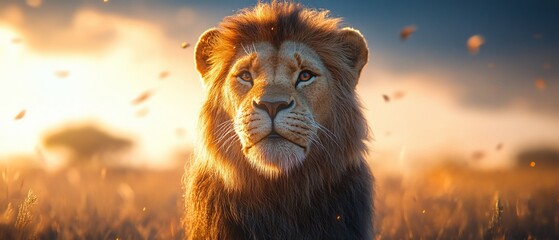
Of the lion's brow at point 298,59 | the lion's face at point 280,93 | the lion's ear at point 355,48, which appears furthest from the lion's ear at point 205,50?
the lion's ear at point 355,48

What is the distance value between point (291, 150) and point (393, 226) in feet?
8.66

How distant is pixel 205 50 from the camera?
438cm

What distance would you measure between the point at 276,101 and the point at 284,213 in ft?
2.69

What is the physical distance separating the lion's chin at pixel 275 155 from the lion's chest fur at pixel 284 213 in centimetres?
27

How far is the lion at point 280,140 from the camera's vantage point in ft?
11.6

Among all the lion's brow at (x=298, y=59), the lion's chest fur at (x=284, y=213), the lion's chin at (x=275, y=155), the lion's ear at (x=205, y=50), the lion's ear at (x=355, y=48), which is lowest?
the lion's chest fur at (x=284, y=213)

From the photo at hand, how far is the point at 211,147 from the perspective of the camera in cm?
399

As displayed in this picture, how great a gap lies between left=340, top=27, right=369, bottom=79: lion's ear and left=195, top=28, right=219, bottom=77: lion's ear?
3.17ft

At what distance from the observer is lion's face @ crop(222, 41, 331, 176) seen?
3.46m

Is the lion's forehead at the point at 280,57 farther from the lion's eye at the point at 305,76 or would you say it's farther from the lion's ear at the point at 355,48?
the lion's ear at the point at 355,48

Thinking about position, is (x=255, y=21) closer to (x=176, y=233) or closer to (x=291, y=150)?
(x=291, y=150)

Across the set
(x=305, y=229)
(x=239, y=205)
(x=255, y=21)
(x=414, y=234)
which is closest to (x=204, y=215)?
(x=239, y=205)

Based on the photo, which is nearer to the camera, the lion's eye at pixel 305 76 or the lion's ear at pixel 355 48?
the lion's eye at pixel 305 76

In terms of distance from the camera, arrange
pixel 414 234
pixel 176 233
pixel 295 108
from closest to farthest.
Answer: pixel 295 108 < pixel 176 233 < pixel 414 234
